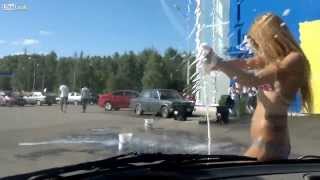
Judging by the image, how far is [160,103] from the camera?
3500 cm

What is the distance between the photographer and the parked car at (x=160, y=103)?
33.8m

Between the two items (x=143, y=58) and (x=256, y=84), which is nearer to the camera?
(x=256, y=84)

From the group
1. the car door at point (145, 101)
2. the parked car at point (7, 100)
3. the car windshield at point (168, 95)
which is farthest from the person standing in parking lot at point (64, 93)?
the parked car at point (7, 100)

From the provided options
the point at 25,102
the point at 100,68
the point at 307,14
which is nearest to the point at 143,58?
the point at 100,68

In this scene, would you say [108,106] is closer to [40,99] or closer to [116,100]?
[116,100]

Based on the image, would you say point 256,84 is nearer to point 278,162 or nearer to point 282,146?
point 282,146

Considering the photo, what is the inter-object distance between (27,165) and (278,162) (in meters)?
9.57

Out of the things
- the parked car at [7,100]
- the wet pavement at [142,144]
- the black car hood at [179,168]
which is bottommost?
the wet pavement at [142,144]

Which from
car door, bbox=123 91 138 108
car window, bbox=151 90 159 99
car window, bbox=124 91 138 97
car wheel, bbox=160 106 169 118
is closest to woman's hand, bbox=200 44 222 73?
car wheel, bbox=160 106 169 118

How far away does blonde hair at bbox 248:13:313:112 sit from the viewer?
410 cm

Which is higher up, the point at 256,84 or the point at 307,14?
the point at 307,14

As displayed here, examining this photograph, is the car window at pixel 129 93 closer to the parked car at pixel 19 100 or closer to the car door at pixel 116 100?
the car door at pixel 116 100

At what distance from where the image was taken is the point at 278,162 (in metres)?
3.20

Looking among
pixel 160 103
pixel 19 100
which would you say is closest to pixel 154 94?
pixel 160 103
